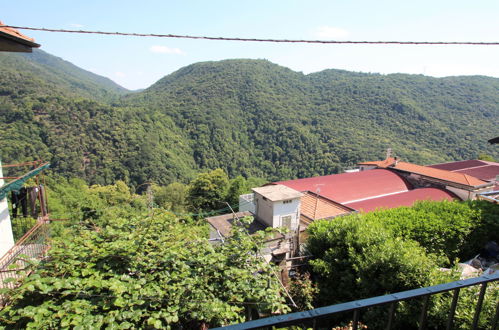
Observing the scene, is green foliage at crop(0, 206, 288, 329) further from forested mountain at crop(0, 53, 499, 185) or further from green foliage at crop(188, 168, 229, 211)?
forested mountain at crop(0, 53, 499, 185)

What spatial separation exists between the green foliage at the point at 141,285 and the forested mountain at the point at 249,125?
167 ft

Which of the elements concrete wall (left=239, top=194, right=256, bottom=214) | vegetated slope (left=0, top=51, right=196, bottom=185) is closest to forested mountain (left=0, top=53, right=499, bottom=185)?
vegetated slope (left=0, top=51, right=196, bottom=185)

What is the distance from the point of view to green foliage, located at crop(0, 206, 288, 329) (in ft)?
9.30

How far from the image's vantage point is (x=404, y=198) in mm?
14602

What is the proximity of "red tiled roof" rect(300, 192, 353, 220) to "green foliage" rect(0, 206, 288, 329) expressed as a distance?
8.90m

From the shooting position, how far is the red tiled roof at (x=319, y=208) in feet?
41.0

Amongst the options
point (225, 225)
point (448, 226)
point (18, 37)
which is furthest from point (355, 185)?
point (18, 37)

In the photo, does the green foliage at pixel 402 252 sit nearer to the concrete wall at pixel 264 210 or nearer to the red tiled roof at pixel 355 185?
the concrete wall at pixel 264 210

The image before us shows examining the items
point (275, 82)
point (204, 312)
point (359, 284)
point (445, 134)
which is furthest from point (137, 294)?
point (275, 82)

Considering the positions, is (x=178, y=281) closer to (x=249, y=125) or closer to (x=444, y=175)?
(x=444, y=175)

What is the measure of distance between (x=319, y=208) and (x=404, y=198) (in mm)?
4938

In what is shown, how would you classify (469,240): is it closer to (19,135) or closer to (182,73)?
(19,135)

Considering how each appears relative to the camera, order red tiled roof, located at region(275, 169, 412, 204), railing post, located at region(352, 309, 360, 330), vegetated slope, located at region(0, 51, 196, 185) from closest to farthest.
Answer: railing post, located at region(352, 309, 360, 330) < red tiled roof, located at region(275, 169, 412, 204) < vegetated slope, located at region(0, 51, 196, 185)

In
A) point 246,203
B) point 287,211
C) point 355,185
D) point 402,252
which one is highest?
point 402,252
